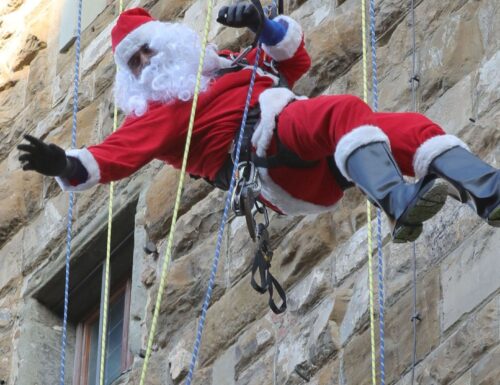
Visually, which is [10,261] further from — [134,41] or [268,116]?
[268,116]

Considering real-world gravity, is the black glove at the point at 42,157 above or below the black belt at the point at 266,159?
above

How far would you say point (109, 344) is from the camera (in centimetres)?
913

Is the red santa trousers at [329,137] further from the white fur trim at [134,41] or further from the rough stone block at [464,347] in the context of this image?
the white fur trim at [134,41]

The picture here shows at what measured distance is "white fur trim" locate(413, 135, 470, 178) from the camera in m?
5.89

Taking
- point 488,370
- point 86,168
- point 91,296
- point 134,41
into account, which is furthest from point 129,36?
point 91,296

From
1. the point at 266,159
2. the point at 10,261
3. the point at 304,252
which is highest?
the point at 266,159

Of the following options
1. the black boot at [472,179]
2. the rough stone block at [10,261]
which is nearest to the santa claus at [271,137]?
the black boot at [472,179]

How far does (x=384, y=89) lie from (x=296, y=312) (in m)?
0.85

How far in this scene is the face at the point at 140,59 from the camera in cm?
694

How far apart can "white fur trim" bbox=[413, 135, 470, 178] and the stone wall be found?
804 mm

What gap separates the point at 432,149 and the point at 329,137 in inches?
16.1

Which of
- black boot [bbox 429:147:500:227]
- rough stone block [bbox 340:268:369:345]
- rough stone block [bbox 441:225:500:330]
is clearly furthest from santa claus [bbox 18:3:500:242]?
rough stone block [bbox 340:268:369:345]

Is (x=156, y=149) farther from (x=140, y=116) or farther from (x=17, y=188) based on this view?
(x=17, y=188)

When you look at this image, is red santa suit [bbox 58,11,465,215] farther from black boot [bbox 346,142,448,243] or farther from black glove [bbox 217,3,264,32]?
black glove [bbox 217,3,264,32]
